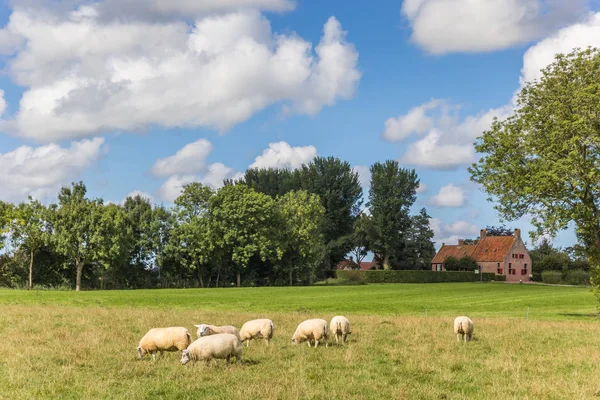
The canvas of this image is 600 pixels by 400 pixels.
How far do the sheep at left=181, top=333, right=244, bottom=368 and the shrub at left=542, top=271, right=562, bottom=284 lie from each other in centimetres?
11300

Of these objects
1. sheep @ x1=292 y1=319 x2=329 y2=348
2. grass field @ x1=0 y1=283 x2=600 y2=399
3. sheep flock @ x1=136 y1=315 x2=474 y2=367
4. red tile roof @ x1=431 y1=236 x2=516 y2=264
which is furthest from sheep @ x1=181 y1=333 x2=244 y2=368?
red tile roof @ x1=431 y1=236 x2=516 y2=264

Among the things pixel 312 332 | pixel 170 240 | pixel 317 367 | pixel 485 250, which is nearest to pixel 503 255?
pixel 485 250

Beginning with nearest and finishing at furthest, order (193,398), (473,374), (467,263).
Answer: (193,398) → (473,374) → (467,263)

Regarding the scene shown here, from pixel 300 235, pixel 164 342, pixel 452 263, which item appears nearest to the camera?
pixel 164 342

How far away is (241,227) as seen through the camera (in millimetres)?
84875

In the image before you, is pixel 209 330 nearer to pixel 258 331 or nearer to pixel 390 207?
pixel 258 331

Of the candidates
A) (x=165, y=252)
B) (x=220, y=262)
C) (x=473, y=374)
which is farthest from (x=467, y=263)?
(x=473, y=374)

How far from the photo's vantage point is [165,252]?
81500mm

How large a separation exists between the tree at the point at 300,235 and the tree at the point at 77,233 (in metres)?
28.3

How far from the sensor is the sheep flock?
1559cm

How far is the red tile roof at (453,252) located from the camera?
13312cm

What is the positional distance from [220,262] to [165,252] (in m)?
8.56

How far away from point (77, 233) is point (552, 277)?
91897mm

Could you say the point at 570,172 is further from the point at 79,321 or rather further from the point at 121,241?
the point at 121,241
